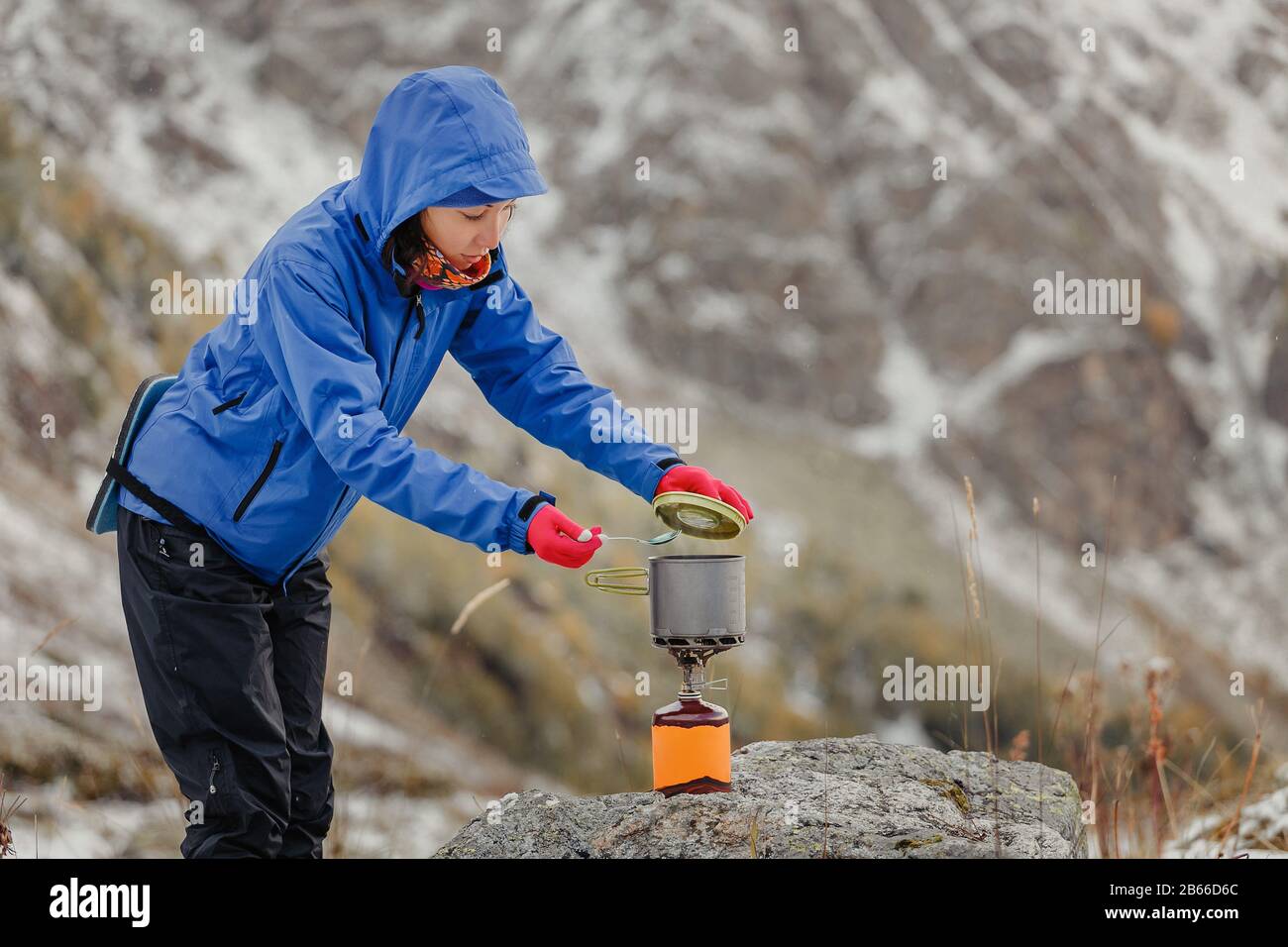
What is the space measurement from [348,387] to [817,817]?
50.0 inches

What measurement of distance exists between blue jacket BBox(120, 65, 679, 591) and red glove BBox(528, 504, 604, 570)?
0.03m

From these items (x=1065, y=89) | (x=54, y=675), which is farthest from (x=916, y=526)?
(x=54, y=675)

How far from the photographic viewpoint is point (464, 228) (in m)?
2.52

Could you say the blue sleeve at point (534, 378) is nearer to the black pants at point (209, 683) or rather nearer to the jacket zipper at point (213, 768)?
the black pants at point (209, 683)

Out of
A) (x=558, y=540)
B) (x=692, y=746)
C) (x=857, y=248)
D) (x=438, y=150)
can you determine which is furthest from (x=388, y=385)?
(x=857, y=248)

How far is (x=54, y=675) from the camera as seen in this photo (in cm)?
848

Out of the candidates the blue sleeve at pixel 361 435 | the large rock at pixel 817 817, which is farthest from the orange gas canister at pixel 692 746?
the blue sleeve at pixel 361 435

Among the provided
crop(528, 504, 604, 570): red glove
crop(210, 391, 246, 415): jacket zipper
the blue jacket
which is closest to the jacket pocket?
the blue jacket

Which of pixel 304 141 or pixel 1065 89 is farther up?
pixel 1065 89

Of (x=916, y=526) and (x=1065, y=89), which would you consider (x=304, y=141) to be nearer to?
(x=916, y=526)

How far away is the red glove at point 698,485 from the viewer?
8.52 ft

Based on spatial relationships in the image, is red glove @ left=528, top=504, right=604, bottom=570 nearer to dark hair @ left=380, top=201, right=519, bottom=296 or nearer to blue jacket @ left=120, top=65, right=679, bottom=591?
blue jacket @ left=120, top=65, right=679, bottom=591

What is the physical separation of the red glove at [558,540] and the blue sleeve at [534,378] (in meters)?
0.53

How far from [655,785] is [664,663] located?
11.1m
